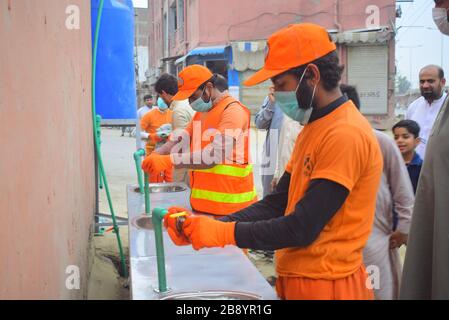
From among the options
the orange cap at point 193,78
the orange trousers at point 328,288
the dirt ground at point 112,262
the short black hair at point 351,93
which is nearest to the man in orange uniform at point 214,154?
the orange cap at point 193,78

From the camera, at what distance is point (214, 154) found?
2.97 metres

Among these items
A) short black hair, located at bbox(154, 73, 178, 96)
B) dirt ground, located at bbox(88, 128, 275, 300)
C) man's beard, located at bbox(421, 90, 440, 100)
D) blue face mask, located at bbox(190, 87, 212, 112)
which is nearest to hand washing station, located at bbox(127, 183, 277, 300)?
blue face mask, located at bbox(190, 87, 212, 112)

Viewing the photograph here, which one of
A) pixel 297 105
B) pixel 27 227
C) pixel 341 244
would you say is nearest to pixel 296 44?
pixel 297 105

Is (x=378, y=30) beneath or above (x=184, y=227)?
above

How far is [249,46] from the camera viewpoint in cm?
1683

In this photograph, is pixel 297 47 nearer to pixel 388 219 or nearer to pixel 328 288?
pixel 328 288

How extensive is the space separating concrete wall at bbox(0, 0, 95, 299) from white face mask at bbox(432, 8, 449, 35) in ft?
4.20

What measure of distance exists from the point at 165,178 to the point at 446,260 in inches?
155

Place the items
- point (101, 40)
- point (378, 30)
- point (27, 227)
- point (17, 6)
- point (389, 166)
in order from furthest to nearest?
point (378, 30) → point (101, 40) → point (389, 166) → point (27, 227) → point (17, 6)

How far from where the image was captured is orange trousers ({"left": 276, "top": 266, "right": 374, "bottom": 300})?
1.53 meters

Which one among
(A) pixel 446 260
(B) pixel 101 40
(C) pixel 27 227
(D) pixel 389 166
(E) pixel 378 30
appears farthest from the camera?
(E) pixel 378 30

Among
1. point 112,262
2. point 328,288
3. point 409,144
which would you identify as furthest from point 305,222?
point 112,262

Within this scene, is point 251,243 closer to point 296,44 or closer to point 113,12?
point 296,44

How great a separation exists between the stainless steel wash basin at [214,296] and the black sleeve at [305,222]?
28 cm
